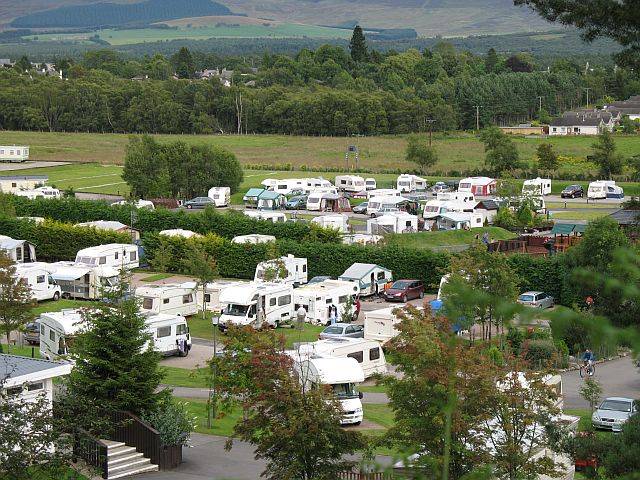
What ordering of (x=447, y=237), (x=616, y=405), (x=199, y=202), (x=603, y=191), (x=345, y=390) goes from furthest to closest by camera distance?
(x=603, y=191)
(x=199, y=202)
(x=447, y=237)
(x=616, y=405)
(x=345, y=390)

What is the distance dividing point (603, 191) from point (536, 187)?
17.6ft

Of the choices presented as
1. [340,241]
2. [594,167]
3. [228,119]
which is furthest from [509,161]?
[228,119]

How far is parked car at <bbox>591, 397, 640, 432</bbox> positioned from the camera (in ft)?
58.4

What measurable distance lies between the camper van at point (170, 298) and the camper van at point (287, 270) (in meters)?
2.21

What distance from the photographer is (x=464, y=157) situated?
67438 mm

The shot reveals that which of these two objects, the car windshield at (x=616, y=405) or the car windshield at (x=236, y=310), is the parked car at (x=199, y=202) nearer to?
the car windshield at (x=236, y=310)

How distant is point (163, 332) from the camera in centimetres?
2322

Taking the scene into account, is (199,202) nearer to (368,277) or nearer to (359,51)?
(368,277)

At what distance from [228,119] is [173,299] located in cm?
6272

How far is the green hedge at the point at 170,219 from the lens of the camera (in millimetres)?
34969

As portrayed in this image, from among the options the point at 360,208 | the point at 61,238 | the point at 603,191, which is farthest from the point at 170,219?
the point at 603,191

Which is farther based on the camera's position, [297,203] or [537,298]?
[297,203]

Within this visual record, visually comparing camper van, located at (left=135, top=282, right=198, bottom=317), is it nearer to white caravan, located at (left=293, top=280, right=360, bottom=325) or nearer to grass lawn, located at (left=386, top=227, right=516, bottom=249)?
white caravan, located at (left=293, top=280, right=360, bottom=325)

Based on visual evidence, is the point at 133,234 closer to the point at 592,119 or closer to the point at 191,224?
the point at 191,224
